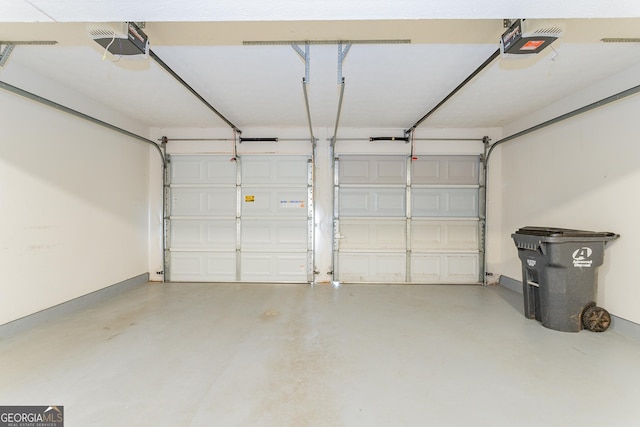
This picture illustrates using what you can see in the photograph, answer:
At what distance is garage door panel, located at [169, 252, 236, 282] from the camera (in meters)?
4.60

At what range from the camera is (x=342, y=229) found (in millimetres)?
4582

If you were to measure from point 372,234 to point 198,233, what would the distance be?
2.99 metres

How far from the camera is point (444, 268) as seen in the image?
4.54m

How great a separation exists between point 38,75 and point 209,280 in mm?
3318

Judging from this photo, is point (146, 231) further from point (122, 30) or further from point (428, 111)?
point (428, 111)

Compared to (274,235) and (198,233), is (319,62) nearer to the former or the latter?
(274,235)

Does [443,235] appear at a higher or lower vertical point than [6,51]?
lower

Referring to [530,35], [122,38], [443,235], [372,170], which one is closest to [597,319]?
→ [443,235]

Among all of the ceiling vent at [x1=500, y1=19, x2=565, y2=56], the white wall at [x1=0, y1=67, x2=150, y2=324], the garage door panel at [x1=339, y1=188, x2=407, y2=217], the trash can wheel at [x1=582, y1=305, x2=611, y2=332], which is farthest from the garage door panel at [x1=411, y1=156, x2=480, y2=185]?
the white wall at [x1=0, y1=67, x2=150, y2=324]

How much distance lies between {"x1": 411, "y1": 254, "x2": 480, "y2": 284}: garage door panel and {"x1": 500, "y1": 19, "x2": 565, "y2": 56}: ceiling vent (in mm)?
3304

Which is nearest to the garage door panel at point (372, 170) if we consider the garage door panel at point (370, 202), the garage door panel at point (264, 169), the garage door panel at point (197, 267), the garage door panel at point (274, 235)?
the garage door panel at point (370, 202)

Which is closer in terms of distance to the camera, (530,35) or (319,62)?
(530,35)

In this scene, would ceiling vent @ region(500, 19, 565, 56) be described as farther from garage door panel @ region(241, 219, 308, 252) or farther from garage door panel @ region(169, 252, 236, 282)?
garage door panel @ region(169, 252, 236, 282)

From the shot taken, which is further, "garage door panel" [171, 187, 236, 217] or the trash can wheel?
"garage door panel" [171, 187, 236, 217]
